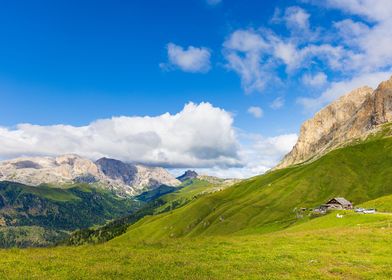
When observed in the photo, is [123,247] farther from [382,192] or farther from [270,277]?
[382,192]

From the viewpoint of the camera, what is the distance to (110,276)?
2702cm

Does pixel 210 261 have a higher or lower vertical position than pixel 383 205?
lower

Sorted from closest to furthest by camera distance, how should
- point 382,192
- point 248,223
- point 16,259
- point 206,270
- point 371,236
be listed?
point 206,270, point 16,259, point 371,236, point 248,223, point 382,192

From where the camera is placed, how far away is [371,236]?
4884cm

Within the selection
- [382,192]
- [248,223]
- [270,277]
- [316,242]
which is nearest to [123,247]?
[270,277]

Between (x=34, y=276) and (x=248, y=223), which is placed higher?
(x=34, y=276)

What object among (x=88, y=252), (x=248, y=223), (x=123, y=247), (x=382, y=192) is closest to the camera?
(x=88, y=252)

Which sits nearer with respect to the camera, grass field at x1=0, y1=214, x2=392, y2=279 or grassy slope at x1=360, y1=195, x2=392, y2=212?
grass field at x1=0, y1=214, x2=392, y2=279

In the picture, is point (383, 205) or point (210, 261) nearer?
point (210, 261)

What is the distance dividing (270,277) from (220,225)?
160275mm

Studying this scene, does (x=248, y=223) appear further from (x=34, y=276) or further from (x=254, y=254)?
(x=34, y=276)

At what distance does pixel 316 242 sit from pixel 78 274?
3197 centimetres

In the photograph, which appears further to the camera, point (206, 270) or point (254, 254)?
point (254, 254)

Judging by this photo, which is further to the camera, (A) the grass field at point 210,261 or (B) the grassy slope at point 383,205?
(B) the grassy slope at point 383,205
